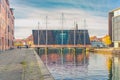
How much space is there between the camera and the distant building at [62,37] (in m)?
176

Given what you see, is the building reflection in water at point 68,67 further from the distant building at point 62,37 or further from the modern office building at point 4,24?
the distant building at point 62,37

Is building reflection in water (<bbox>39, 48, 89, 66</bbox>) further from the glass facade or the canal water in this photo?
the glass facade

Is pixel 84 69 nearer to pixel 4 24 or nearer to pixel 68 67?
pixel 68 67

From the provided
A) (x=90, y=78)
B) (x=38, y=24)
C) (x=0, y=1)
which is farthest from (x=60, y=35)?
(x=90, y=78)

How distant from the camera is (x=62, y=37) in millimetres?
182875

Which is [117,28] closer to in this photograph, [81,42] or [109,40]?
[109,40]

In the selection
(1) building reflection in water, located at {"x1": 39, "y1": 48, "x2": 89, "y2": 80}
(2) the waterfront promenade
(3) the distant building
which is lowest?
(1) building reflection in water, located at {"x1": 39, "y1": 48, "x2": 89, "y2": 80}

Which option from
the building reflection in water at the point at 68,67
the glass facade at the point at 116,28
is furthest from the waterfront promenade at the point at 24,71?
the glass facade at the point at 116,28

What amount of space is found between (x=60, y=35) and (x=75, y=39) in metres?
11.4

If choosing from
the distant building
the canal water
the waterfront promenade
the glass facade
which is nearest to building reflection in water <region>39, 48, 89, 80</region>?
the canal water

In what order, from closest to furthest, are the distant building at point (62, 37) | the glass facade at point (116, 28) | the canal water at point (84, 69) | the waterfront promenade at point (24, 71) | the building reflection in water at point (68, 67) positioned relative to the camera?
1. the waterfront promenade at point (24, 71)
2. the canal water at point (84, 69)
3. the building reflection in water at point (68, 67)
4. the glass facade at point (116, 28)
5. the distant building at point (62, 37)

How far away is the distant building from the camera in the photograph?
176375 mm

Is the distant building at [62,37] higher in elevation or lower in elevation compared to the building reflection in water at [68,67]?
higher

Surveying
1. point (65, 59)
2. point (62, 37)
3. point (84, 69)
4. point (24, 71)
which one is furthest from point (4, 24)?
point (62, 37)
